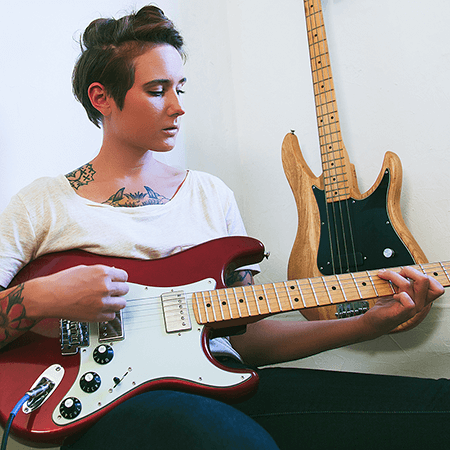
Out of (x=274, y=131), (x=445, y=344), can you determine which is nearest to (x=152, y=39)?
(x=274, y=131)

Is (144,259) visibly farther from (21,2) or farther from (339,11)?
(339,11)

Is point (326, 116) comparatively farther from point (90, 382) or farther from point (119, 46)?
point (90, 382)

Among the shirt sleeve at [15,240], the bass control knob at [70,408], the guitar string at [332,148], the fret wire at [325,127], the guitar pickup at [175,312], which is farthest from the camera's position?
the fret wire at [325,127]

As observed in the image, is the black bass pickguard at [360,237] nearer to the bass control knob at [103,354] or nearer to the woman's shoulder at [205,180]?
the woman's shoulder at [205,180]

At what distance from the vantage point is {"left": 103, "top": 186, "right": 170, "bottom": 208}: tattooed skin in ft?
3.22

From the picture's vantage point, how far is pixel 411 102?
47.8 inches

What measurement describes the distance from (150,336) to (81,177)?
0.47 meters

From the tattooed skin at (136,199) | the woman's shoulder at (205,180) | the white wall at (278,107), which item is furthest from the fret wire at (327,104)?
the tattooed skin at (136,199)

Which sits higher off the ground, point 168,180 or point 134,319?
point 168,180

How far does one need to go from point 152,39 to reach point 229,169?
0.64 m

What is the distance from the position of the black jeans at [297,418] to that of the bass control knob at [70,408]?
0.12ft

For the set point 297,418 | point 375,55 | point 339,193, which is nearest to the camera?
point 297,418

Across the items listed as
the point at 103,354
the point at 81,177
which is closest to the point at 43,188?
the point at 81,177

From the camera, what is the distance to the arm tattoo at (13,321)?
0.73 m
